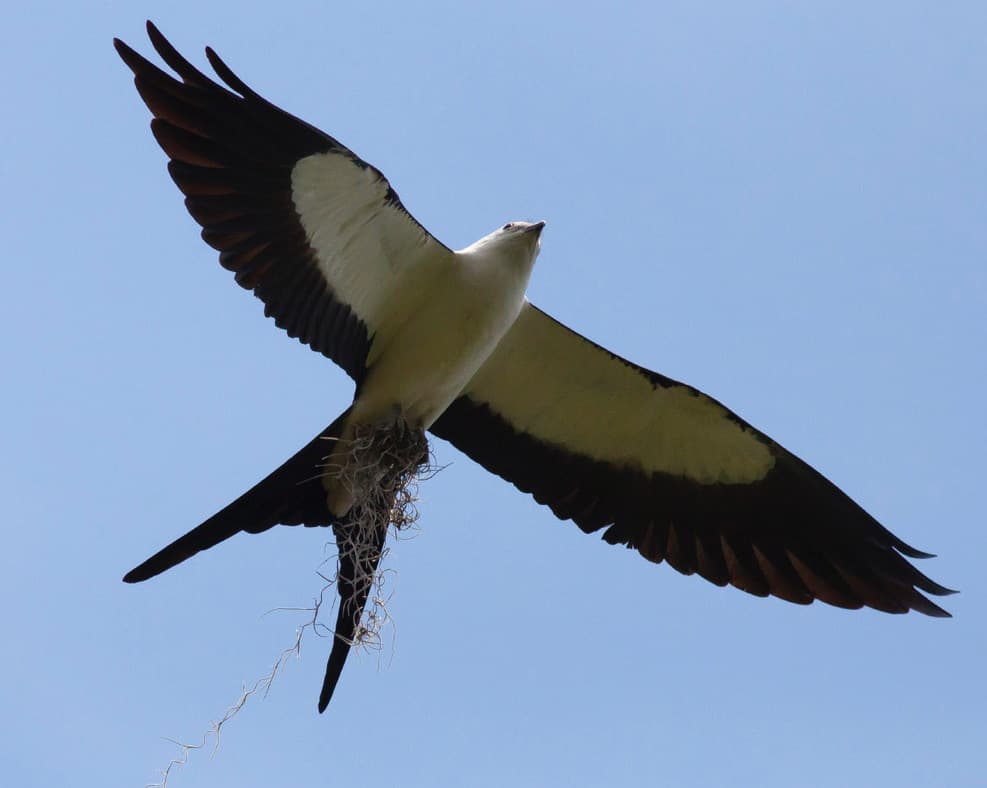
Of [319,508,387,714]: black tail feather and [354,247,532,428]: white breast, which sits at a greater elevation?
[354,247,532,428]: white breast

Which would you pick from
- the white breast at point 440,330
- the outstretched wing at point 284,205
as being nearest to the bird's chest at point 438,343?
the white breast at point 440,330

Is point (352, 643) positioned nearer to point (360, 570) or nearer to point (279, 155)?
point (360, 570)

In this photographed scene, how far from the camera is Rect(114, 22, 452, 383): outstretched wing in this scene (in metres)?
5.96

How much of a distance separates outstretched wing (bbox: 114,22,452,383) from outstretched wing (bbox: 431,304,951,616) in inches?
33.5

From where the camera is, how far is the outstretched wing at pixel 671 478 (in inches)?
275

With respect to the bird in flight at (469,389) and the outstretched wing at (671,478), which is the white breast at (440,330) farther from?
the outstretched wing at (671,478)

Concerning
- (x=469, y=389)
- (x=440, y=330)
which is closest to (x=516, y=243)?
(x=440, y=330)

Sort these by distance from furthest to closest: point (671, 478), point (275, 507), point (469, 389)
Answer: point (671, 478)
point (469, 389)
point (275, 507)

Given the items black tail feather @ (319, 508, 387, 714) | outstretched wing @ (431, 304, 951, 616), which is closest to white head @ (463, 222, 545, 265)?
outstretched wing @ (431, 304, 951, 616)

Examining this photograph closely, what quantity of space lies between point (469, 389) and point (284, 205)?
1.42 metres

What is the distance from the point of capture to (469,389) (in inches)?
280

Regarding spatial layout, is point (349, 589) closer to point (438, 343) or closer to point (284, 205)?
point (438, 343)

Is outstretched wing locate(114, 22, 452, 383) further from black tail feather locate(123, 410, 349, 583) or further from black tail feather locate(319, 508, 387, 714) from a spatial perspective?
black tail feather locate(319, 508, 387, 714)

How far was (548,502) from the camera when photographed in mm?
7160
